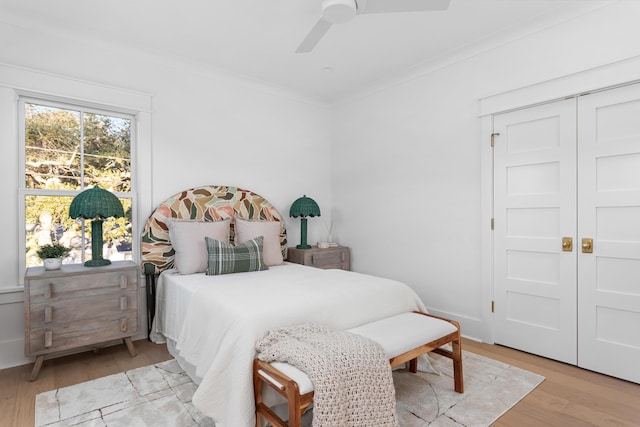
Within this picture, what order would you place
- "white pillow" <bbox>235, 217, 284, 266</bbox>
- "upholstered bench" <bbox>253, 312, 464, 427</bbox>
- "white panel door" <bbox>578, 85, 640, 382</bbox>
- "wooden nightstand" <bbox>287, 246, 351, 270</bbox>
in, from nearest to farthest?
"upholstered bench" <bbox>253, 312, 464, 427</bbox> < "white panel door" <bbox>578, 85, 640, 382</bbox> < "white pillow" <bbox>235, 217, 284, 266</bbox> < "wooden nightstand" <bbox>287, 246, 351, 270</bbox>

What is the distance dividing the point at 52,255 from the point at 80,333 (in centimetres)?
64

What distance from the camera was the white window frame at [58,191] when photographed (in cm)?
278

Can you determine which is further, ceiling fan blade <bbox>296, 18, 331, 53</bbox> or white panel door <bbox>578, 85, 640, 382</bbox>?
white panel door <bbox>578, 85, 640, 382</bbox>

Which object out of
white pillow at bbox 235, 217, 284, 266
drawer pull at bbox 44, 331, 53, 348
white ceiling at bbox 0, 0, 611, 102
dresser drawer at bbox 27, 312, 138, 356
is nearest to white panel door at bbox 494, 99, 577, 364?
white ceiling at bbox 0, 0, 611, 102

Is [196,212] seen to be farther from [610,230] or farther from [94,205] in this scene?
[610,230]

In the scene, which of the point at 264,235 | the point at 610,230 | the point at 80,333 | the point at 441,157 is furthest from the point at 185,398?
the point at 610,230

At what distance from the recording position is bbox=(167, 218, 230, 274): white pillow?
3084 millimetres

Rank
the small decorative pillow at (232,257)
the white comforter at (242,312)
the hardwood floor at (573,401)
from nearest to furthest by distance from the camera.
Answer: the white comforter at (242,312) → the hardwood floor at (573,401) → the small decorative pillow at (232,257)

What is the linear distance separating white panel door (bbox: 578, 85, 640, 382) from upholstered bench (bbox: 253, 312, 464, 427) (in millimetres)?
1161

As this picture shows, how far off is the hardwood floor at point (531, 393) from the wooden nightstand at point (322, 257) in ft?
5.44

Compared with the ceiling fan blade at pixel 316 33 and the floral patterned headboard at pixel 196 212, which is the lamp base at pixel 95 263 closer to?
the floral patterned headboard at pixel 196 212

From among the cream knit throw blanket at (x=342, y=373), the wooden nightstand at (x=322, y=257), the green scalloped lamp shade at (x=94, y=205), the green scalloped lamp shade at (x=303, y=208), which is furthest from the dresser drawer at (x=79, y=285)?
the green scalloped lamp shade at (x=303, y=208)

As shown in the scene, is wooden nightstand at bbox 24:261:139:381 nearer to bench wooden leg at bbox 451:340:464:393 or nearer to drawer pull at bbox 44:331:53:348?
drawer pull at bbox 44:331:53:348

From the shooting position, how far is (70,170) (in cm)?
305
